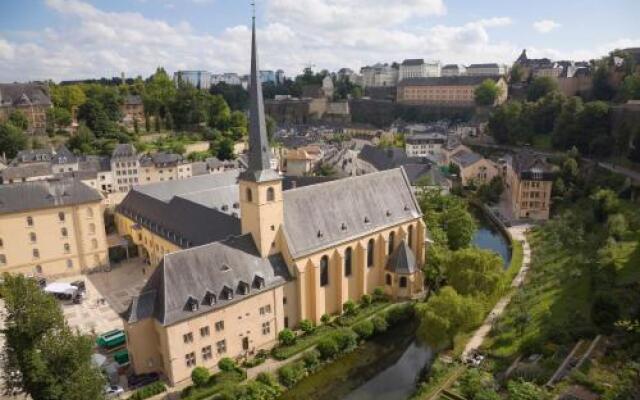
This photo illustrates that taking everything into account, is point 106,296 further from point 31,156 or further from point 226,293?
point 31,156

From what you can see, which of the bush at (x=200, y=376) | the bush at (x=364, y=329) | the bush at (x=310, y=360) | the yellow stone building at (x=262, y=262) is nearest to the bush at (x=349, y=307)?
the yellow stone building at (x=262, y=262)

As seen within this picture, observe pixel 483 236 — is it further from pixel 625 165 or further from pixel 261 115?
pixel 261 115

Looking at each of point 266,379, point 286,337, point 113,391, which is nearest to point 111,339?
point 113,391

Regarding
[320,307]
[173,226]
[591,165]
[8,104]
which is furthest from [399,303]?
[8,104]

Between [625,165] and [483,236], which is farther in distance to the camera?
[625,165]

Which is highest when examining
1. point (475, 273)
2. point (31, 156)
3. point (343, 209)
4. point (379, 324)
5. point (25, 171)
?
point (31, 156)

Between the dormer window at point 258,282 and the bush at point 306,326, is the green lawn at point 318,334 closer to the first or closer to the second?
the bush at point 306,326
